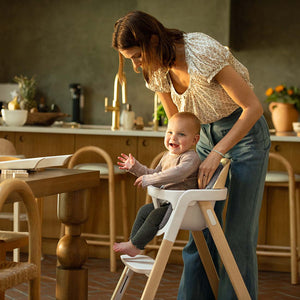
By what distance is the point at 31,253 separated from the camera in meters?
1.83

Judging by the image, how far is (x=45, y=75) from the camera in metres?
7.17

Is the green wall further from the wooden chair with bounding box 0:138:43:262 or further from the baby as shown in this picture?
the baby

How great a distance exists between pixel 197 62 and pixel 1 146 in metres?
1.44

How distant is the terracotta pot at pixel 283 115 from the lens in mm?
6211

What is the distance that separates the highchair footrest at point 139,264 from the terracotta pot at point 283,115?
4036 mm

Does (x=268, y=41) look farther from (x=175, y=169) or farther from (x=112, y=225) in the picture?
(x=175, y=169)

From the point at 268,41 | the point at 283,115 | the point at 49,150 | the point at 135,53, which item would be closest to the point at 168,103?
the point at 135,53

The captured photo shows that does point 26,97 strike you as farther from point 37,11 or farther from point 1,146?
point 1,146

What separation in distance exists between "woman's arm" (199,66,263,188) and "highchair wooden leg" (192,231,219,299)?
28 cm

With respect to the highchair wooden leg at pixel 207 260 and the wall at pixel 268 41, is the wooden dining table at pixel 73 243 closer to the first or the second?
the highchair wooden leg at pixel 207 260

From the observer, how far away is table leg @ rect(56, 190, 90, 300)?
2.38 metres

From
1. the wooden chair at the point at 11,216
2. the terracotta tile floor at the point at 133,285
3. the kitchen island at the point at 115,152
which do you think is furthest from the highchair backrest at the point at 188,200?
the kitchen island at the point at 115,152

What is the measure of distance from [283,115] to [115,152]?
8.08ft

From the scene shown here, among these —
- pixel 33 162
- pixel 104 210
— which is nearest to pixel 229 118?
pixel 33 162
